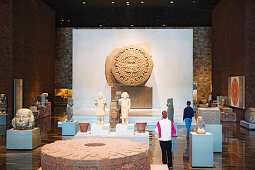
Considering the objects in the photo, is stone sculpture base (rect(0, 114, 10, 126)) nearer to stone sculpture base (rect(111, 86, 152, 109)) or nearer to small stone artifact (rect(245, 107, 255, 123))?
stone sculpture base (rect(111, 86, 152, 109))

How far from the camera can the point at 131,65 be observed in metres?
13.4

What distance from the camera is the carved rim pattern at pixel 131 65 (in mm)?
13484

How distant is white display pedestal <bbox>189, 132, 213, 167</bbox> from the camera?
622 centimetres

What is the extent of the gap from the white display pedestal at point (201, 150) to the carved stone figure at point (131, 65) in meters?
7.46

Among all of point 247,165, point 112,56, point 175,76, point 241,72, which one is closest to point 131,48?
point 112,56

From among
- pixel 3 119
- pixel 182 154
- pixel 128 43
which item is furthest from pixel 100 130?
pixel 128 43

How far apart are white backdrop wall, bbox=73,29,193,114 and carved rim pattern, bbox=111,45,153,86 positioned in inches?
76.7

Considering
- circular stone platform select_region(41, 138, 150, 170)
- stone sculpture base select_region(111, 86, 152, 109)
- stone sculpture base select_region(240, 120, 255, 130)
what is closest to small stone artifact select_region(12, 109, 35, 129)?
circular stone platform select_region(41, 138, 150, 170)

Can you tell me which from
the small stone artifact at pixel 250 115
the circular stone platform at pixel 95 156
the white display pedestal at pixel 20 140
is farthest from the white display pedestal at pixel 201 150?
the small stone artifact at pixel 250 115

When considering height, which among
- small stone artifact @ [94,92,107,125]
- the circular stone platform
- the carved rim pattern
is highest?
the carved rim pattern

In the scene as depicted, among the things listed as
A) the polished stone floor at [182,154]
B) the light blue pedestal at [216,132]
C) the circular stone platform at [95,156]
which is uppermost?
the circular stone platform at [95,156]

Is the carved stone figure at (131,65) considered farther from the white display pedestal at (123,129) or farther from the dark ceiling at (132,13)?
the white display pedestal at (123,129)

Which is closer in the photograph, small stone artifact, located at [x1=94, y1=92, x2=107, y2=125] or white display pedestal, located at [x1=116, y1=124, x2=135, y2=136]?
white display pedestal, located at [x1=116, y1=124, x2=135, y2=136]

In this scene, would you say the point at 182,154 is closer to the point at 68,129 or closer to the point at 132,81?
the point at 68,129
